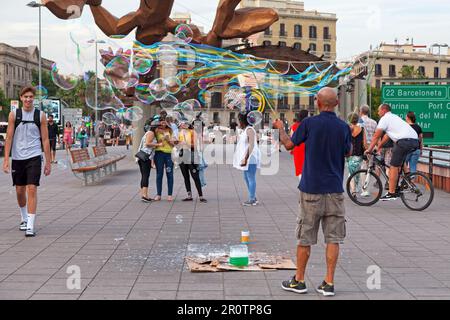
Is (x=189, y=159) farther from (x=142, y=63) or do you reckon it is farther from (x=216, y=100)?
(x=216, y=100)

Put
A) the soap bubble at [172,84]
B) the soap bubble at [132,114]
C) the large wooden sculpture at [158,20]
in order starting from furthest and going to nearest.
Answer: the large wooden sculpture at [158,20], the soap bubble at [132,114], the soap bubble at [172,84]

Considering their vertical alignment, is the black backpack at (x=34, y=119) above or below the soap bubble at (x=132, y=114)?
below

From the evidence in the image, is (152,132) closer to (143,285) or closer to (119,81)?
(119,81)

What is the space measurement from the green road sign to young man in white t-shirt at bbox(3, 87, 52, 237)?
36.4ft

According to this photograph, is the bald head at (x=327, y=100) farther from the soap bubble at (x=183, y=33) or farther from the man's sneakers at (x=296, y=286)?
the soap bubble at (x=183, y=33)

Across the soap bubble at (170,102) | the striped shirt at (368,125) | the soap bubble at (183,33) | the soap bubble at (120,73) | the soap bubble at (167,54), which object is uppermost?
the soap bubble at (183,33)

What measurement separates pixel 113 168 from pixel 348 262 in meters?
13.5

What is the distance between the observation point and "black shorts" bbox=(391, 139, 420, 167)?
11.0 metres

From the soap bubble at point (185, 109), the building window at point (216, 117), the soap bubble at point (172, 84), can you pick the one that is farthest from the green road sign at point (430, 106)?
the building window at point (216, 117)

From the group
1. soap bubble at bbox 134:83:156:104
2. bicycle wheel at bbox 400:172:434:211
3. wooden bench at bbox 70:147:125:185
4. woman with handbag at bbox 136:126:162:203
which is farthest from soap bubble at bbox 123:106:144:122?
bicycle wheel at bbox 400:172:434:211

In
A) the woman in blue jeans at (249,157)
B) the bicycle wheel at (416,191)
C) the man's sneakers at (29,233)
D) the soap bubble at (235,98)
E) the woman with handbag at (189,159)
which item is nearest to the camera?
the man's sneakers at (29,233)

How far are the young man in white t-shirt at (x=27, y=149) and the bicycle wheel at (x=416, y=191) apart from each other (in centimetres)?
573

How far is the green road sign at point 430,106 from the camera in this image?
17266 mm
